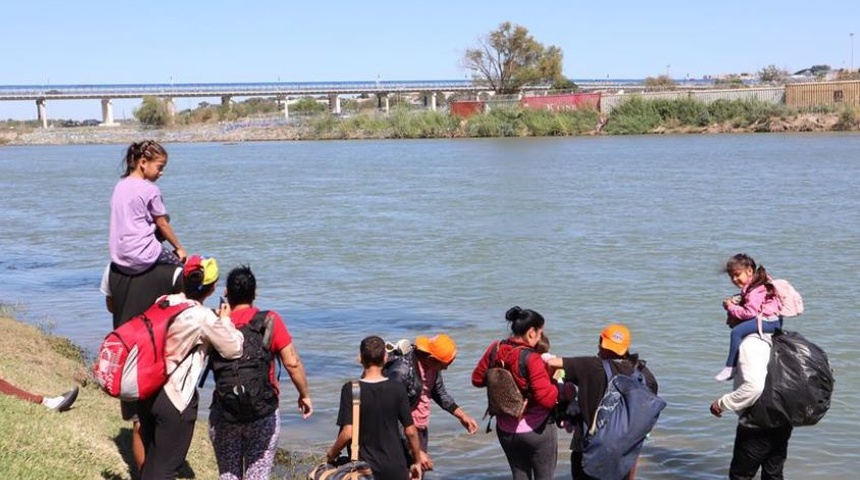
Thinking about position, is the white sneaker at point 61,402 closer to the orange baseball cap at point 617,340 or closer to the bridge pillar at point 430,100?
the orange baseball cap at point 617,340

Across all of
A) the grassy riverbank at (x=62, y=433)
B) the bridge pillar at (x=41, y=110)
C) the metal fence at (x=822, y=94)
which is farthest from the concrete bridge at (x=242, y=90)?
the grassy riverbank at (x=62, y=433)

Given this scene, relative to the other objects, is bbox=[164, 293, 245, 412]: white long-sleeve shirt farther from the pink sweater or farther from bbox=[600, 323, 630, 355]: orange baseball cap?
the pink sweater

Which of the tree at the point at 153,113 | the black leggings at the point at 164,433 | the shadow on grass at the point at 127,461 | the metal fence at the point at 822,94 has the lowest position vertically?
the tree at the point at 153,113

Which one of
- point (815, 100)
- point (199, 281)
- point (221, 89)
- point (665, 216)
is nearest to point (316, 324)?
point (199, 281)

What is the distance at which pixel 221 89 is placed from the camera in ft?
424

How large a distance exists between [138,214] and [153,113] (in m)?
136

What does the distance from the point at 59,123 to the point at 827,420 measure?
16546 centimetres

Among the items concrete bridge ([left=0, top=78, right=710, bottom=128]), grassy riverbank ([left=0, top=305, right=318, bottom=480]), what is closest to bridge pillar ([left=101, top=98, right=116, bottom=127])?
concrete bridge ([left=0, top=78, right=710, bottom=128])

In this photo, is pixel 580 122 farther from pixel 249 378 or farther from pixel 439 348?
pixel 249 378

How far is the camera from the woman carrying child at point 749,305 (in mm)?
6344

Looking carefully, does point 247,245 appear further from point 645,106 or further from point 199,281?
point 645,106

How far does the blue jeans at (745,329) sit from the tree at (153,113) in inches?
5299

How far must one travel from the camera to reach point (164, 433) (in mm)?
5938

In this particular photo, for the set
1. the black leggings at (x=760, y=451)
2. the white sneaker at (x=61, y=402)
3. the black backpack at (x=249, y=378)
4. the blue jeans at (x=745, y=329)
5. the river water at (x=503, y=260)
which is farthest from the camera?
the river water at (x=503, y=260)
